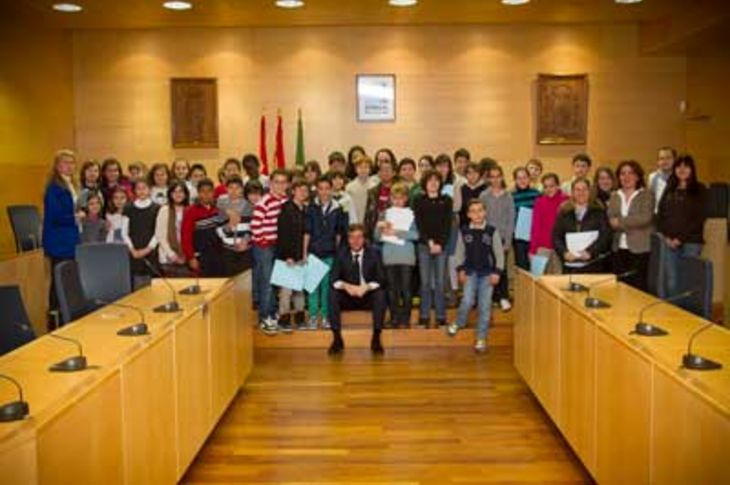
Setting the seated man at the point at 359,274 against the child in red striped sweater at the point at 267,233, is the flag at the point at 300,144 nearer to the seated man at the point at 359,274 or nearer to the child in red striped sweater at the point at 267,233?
the child in red striped sweater at the point at 267,233

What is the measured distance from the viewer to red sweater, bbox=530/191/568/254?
24.4ft

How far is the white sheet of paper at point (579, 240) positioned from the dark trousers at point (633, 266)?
20.8 inches

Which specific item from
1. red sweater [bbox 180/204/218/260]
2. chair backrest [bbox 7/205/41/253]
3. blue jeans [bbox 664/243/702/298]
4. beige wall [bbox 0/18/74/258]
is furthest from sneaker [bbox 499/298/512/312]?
beige wall [bbox 0/18/74/258]

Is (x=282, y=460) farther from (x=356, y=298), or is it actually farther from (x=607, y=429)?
(x=356, y=298)

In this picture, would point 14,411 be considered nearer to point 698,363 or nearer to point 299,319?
point 698,363

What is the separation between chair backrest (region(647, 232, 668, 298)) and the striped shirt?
3357 mm

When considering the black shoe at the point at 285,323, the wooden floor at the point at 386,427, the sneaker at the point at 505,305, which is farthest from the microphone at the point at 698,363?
the black shoe at the point at 285,323

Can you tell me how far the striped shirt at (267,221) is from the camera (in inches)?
296

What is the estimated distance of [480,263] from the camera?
7.32 metres

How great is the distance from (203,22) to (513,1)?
156 inches

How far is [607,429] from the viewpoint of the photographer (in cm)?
387

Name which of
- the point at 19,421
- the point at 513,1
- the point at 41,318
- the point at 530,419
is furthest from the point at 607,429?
the point at 513,1

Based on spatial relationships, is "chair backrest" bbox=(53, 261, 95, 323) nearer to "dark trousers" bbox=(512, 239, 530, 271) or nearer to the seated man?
the seated man

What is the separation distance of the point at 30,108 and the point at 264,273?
14.5 feet
